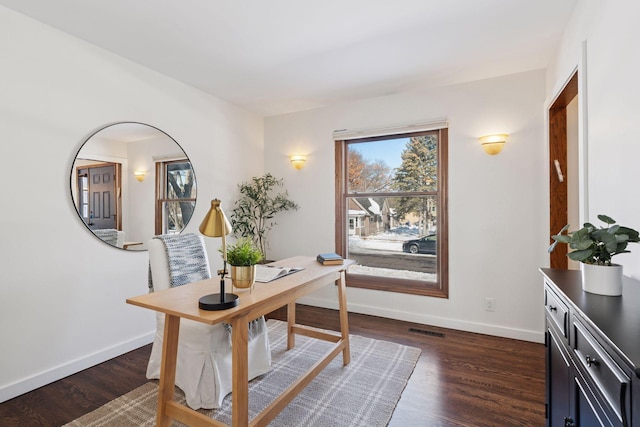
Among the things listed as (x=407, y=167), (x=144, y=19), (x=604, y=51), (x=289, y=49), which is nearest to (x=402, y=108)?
(x=407, y=167)

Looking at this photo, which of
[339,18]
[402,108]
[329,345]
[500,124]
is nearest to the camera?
[339,18]

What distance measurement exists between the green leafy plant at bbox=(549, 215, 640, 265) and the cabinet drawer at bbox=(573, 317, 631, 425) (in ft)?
0.79

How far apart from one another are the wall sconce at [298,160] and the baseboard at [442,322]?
5.44 ft

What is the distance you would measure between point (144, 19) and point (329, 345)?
2.86m

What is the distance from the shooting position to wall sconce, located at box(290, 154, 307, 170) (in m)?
3.98

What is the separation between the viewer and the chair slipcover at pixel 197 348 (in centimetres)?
193

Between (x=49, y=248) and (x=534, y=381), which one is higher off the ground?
(x=49, y=248)

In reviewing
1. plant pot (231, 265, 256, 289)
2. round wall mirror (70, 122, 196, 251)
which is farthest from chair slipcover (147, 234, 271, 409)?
round wall mirror (70, 122, 196, 251)

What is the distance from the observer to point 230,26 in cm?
225

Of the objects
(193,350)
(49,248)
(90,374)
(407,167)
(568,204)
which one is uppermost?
(407,167)

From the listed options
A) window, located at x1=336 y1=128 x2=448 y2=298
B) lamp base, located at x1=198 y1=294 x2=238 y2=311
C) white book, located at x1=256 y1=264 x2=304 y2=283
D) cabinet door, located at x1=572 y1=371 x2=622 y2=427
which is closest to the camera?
cabinet door, located at x1=572 y1=371 x2=622 y2=427

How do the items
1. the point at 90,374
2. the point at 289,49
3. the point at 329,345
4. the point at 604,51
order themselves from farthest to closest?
the point at 329,345
the point at 289,49
the point at 90,374
the point at 604,51

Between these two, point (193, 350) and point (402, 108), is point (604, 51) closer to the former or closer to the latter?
point (402, 108)

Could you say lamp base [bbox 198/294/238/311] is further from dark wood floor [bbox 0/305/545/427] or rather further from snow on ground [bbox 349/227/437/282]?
snow on ground [bbox 349/227/437/282]
